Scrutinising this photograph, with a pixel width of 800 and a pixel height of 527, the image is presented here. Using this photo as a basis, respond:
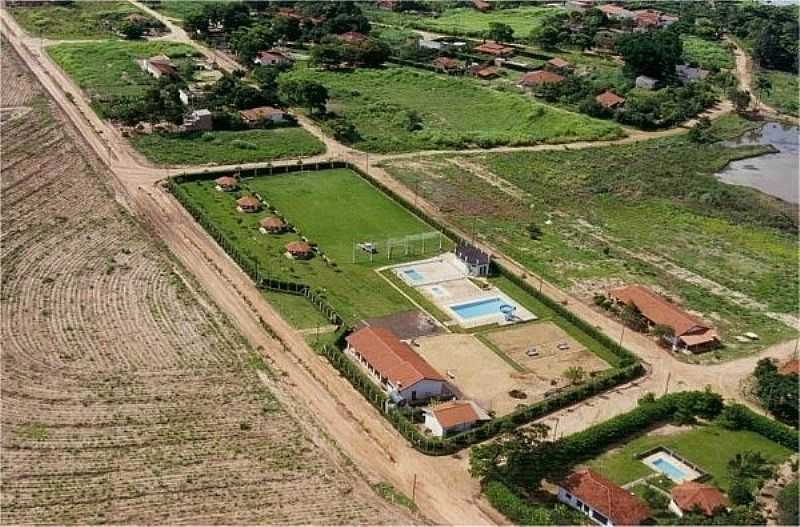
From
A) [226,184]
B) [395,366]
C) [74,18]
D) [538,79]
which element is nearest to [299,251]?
[226,184]

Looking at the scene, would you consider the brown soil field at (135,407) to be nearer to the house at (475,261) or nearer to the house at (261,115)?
the house at (475,261)

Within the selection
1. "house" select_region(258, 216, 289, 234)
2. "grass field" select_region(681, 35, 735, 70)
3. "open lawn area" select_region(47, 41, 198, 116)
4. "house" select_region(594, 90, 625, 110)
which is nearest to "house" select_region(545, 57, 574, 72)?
"house" select_region(594, 90, 625, 110)

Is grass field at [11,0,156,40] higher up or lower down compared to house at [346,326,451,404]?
higher up

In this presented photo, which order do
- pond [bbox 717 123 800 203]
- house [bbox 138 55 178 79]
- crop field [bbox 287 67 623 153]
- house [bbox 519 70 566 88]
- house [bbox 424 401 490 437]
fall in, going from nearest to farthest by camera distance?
house [bbox 424 401 490 437] < pond [bbox 717 123 800 203] < crop field [bbox 287 67 623 153] < house [bbox 138 55 178 79] < house [bbox 519 70 566 88]

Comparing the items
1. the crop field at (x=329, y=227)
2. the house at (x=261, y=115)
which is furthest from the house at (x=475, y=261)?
the house at (x=261, y=115)

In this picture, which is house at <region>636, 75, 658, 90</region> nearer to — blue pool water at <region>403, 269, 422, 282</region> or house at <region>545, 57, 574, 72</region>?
house at <region>545, 57, 574, 72</region>

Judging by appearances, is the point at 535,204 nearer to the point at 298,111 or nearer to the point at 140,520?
the point at 298,111
